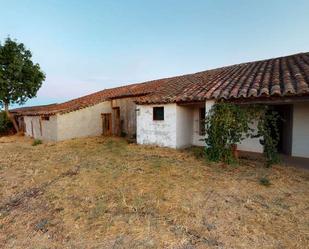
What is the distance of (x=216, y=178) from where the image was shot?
6773 millimetres

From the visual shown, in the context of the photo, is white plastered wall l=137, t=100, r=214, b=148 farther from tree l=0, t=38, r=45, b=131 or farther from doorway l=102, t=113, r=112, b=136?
tree l=0, t=38, r=45, b=131

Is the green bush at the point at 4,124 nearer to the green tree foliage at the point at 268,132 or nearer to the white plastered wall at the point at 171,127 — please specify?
the white plastered wall at the point at 171,127

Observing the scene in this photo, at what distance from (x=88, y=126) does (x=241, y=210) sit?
13725 mm

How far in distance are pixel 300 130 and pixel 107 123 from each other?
12.8 meters

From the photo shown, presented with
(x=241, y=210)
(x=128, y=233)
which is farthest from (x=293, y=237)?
(x=128, y=233)

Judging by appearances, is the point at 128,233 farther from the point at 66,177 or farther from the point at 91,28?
the point at 91,28

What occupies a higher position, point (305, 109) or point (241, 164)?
point (305, 109)

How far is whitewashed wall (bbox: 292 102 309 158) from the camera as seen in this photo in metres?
9.07

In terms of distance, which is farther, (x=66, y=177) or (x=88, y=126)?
(x=88, y=126)

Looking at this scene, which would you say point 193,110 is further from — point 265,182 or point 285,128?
point 265,182

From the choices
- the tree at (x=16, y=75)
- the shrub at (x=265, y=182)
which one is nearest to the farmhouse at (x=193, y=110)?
the shrub at (x=265, y=182)

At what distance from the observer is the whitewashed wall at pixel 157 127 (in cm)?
1113

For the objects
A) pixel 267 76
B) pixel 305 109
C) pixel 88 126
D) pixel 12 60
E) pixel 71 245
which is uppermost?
pixel 12 60

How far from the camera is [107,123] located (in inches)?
683
